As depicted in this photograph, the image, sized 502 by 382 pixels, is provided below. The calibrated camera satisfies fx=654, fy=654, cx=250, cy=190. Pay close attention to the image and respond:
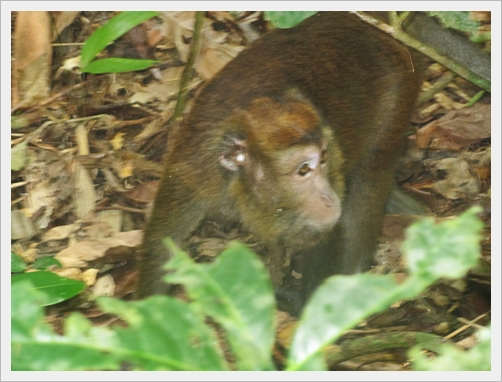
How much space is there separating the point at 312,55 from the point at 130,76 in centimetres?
97

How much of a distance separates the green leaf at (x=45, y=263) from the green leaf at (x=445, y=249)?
1884 millimetres

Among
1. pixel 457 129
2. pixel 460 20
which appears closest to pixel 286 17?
pixel 460 20

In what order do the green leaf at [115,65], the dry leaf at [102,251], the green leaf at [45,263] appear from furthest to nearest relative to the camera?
the green leaf at [115,65] < the dry leaf at [102,251] < the green leaf at [45,263]

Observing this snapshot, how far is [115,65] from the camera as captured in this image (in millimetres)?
3285

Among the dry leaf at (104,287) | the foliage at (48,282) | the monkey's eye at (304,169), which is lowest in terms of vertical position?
the dry leaf at (104,287)

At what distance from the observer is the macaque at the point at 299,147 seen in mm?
2916

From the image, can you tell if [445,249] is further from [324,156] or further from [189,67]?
[189,67]

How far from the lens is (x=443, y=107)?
372cm

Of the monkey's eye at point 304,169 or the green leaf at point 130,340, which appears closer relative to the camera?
the green leaf at point 130,340

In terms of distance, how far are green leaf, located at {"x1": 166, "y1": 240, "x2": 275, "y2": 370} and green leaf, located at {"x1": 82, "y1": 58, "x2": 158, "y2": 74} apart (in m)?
1.93

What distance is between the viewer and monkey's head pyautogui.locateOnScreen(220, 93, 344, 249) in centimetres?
287

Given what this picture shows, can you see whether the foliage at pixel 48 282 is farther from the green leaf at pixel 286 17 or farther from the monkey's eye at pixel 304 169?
the green leaf at pixel 286 17

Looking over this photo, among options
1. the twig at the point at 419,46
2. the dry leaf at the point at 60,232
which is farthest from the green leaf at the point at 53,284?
the twig at the point at 419,46

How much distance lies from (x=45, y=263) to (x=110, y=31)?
111 centimetres
